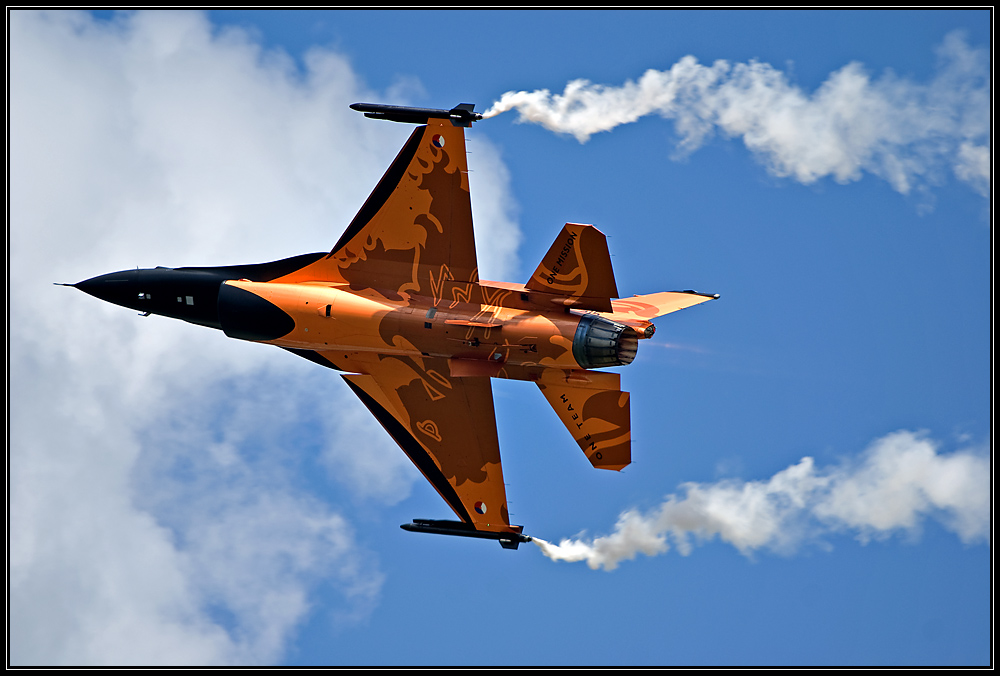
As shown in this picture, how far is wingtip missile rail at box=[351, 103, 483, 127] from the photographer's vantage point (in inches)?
1166

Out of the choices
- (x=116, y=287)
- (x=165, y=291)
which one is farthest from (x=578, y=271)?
(x=116, y=287)

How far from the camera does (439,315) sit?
28.8 m

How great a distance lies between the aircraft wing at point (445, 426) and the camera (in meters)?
30.5

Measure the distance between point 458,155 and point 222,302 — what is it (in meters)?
7.44

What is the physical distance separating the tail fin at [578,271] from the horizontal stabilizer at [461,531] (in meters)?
7.02

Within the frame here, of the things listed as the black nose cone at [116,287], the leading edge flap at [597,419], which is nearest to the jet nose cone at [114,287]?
the black nose cone at [116,287]

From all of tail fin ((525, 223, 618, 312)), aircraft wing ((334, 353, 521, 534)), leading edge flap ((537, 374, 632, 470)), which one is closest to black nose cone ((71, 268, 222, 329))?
aircraft wing ((334, 353, 521, 534))

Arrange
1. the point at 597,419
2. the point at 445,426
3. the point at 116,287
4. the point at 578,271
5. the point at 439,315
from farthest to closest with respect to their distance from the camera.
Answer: the point at 116,287 → the point at 445,426 → the point at 439,315 → the point at 597,419 → the point at 578,271

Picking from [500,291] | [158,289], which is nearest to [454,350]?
[500,291]

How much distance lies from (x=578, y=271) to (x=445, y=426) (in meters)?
6.32

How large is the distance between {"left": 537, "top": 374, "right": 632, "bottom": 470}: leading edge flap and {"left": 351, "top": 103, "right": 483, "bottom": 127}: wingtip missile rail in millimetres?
7235

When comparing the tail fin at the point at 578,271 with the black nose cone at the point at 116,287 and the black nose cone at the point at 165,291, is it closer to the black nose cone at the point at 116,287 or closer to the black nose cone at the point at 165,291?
the black nose cone at the point at 165,291

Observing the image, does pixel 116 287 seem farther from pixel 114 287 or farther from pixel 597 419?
pixel 597 419

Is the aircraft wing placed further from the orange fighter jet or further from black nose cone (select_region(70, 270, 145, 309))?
black nose cone (select_region(70, 270, 145, 309))
